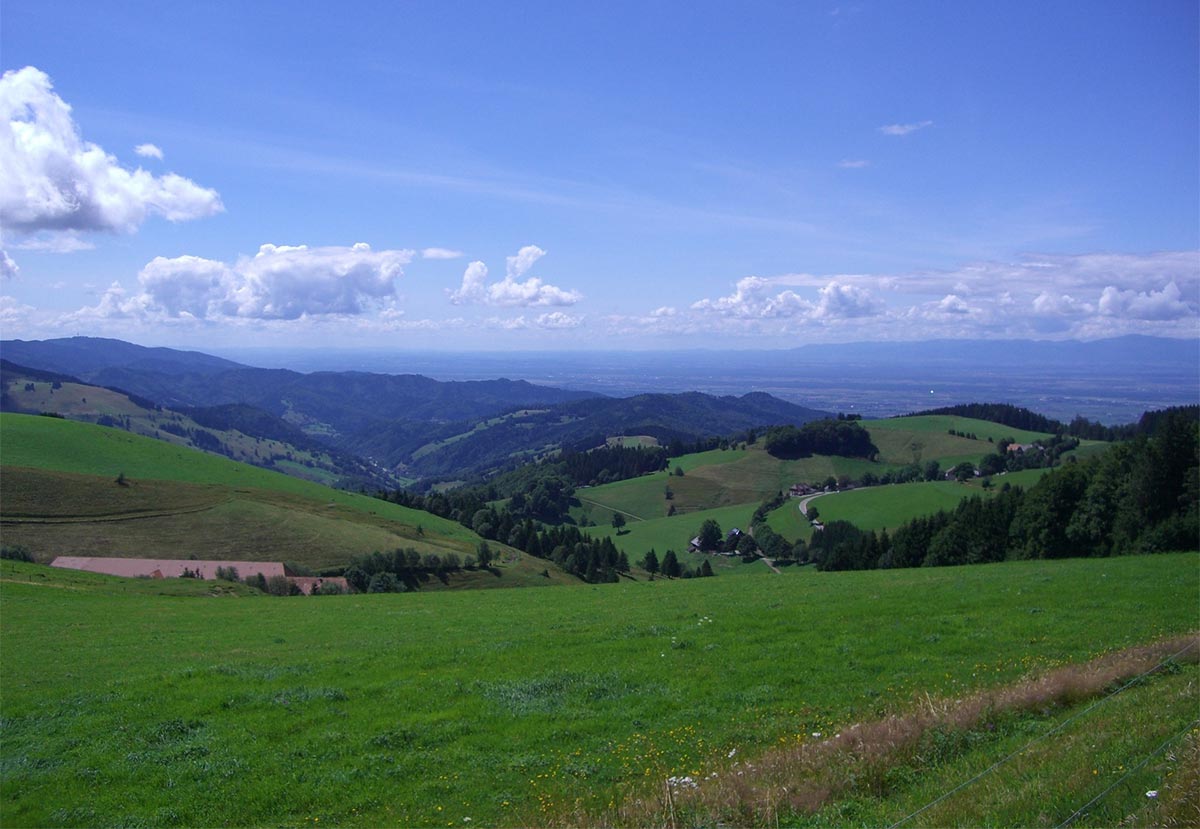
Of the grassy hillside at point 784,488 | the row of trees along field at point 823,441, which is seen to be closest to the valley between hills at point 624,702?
the grassy hillside at point 784,488

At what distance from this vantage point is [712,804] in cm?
777

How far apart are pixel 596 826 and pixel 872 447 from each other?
565 feet

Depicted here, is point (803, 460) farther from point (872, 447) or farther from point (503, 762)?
point (503, 762)

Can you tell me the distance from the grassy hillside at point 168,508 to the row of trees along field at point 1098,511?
55606 mm

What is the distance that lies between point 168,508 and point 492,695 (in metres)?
80.9

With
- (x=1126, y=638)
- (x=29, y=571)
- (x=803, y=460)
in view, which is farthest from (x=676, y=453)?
(x=1126, y=638)

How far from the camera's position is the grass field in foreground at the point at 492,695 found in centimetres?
916

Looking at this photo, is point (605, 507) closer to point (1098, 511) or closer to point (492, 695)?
point (1098, 511)

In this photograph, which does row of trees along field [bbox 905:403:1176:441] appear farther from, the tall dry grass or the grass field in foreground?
the tall dry grass

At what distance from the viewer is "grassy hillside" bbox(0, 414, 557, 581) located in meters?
→ 68.5

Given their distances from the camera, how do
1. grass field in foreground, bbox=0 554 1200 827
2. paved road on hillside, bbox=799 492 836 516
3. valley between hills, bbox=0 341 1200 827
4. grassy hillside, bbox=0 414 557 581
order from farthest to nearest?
1. paved road on hillside, bbox=799 492 836 516
2. grassy hillside, bbox=0 414 557 581
3. grass field in foreground, bbox=0 554 1200 827
4. valley between hills, bbox=0 341 1200 827

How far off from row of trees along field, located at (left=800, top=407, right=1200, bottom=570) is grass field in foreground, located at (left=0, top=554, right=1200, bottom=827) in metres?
22.8

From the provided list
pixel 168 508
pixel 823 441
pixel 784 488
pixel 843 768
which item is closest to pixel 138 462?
pixel 168 508

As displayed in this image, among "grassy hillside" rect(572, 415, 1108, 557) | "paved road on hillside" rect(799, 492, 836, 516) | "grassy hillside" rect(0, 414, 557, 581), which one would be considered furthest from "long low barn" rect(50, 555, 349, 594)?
"paved road on hillside" rect(799, 492, 836, 516)
